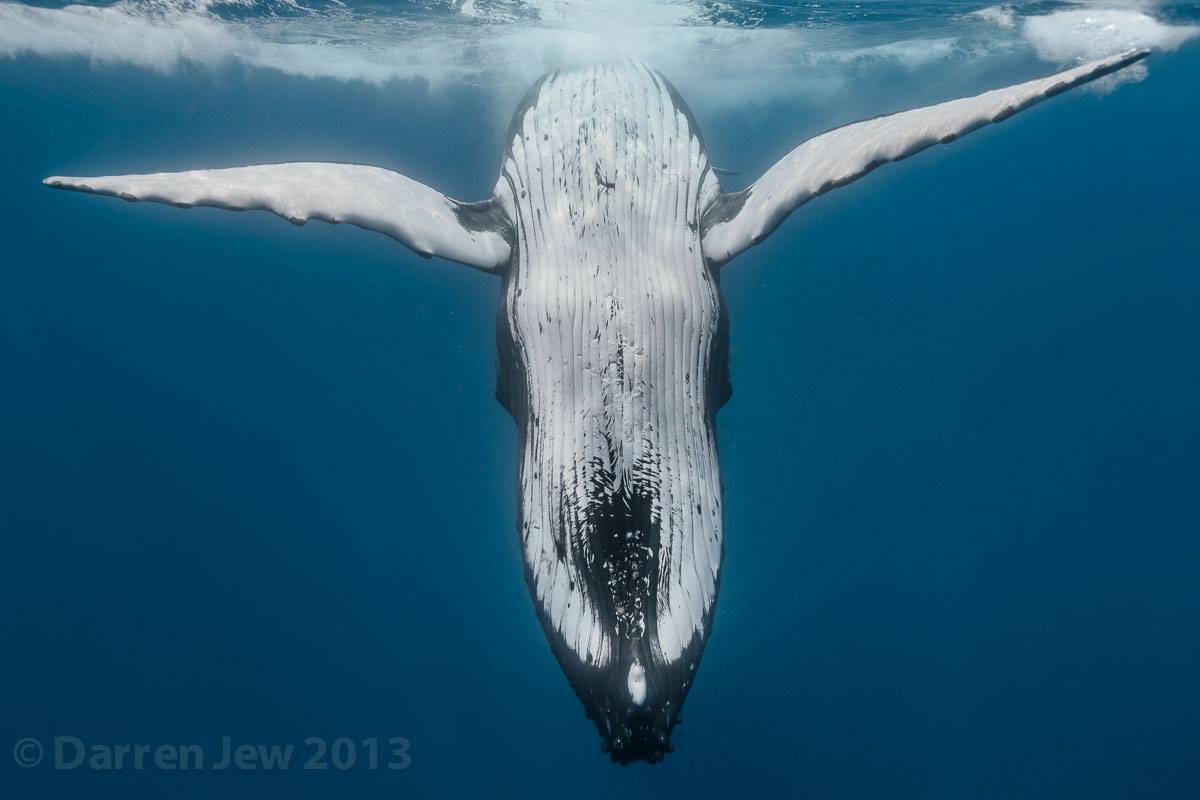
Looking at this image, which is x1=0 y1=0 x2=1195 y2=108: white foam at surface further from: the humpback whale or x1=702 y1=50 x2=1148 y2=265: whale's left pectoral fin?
x1=702 y1=50 x2=1148 y2=265: whale's left pectoral fin

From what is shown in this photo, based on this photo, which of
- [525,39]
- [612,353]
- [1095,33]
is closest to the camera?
[612,353]

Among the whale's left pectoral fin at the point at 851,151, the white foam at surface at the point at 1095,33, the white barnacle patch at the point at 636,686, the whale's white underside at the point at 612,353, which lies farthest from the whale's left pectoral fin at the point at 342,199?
the white foam at surface at the point at 1095,33

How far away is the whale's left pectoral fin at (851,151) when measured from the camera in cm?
350

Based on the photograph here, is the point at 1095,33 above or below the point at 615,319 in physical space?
above

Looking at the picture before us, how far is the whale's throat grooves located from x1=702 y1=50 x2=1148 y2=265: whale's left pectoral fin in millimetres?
259

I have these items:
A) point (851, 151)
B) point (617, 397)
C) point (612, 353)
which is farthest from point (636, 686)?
point (851, 151)

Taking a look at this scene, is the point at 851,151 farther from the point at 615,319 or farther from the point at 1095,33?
the point at 1095,33

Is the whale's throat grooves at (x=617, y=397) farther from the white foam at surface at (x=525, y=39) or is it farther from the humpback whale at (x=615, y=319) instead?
the white foam at surface at (x=525, y=39)

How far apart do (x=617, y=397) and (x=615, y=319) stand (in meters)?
0.45

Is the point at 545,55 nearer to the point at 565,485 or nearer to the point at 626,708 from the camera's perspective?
the point at 565,485

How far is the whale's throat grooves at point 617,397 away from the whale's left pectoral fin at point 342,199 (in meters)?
0.28

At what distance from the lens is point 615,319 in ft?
14.2

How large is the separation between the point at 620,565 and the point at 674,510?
428mm

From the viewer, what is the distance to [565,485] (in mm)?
4043
